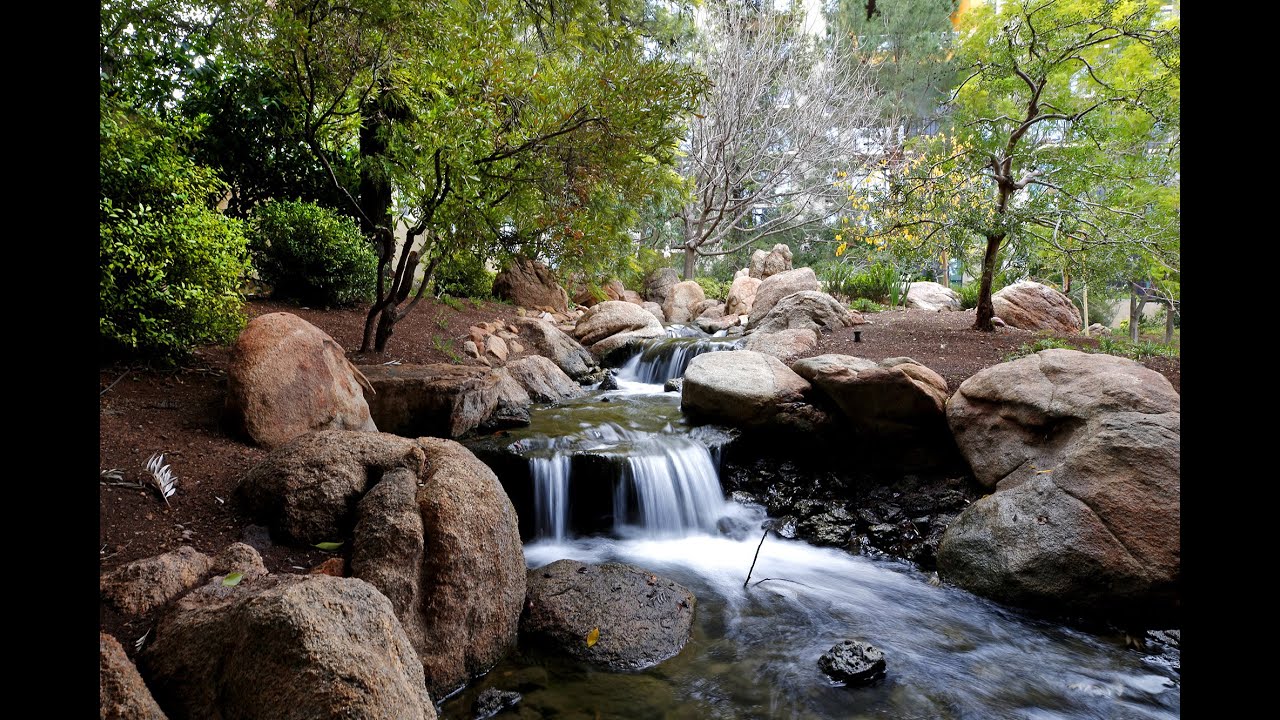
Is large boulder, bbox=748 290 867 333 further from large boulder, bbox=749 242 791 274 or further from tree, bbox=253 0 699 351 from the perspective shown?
large boulder, bbox=749 242 791 274

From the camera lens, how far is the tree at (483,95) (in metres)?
5.03

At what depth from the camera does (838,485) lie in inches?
244

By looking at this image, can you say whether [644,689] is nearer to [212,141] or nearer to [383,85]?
[383,85]

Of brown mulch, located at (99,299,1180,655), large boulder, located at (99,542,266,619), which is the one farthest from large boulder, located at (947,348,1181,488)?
large boulder, located at (99,542,266,619)

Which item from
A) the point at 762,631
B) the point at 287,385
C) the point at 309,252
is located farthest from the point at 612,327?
the point at 762,631

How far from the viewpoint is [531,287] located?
499 inches

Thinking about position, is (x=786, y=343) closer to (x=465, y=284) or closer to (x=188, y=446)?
(x=465, y=284)

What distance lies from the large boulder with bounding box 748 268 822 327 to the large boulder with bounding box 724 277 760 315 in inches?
86.3

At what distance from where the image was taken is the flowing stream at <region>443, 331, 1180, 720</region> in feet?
11.0
